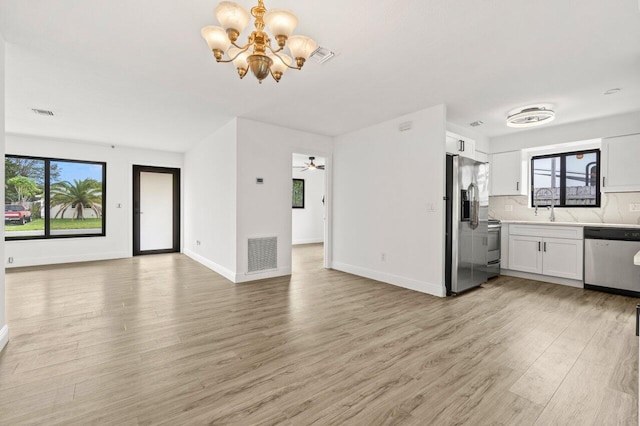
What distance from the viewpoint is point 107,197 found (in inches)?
253

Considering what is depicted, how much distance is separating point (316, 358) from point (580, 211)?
5130mm

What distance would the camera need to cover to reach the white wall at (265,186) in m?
4.47

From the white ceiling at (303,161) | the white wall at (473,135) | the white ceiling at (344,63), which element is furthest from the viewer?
the white ceiling at (303,161)

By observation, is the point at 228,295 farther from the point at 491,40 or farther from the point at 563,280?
the point at 563,280

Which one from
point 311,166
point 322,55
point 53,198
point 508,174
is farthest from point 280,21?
point 53,198

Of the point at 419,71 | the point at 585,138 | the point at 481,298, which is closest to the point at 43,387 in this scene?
the point at 419,71

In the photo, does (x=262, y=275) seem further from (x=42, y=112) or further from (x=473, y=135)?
(x=473, y=135)

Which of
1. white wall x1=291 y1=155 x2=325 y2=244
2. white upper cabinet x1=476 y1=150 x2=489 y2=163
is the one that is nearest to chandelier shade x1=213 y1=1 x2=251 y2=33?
white upper cabinet x1=476 y1=150 x2=489 y2=163

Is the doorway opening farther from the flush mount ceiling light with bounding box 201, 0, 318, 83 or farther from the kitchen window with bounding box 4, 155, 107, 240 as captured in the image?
the flush mount ceiling light with bounding box 201, 0, 318, 83

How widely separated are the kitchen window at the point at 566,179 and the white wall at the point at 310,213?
229 inches

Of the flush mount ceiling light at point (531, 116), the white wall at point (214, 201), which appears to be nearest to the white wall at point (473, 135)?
the flush mount ceiling light at point (531, 116)

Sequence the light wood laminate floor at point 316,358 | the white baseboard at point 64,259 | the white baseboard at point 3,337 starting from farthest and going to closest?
the white baseboard at point 64,259, the white baseboard at point 3,337, the light wood laminate floor at point 316,358

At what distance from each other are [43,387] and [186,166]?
19.3 ft

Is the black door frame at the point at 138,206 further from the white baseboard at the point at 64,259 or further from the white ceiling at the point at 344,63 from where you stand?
the white ceiling at the point at 344,63
